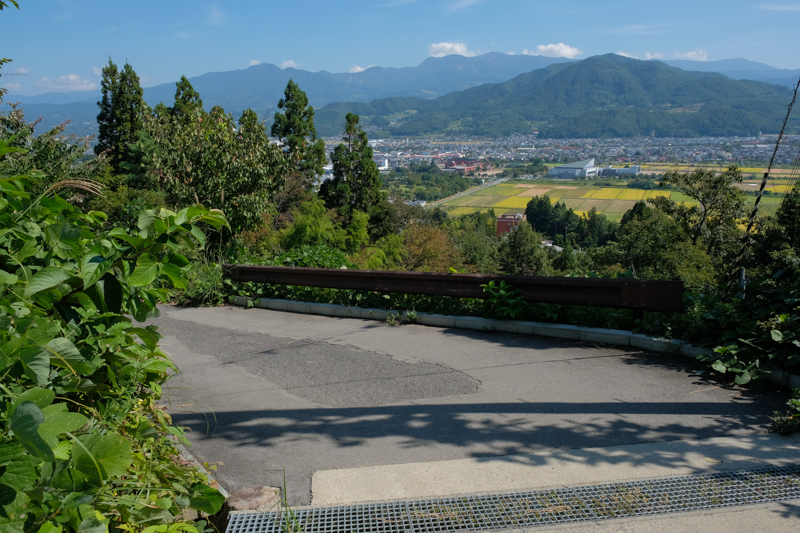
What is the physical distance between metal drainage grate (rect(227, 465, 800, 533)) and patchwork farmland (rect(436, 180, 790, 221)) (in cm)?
7804

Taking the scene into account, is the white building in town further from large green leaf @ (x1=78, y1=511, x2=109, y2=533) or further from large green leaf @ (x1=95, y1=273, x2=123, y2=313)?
large green leaf @ (x1=78, y1=511, x2=109, y2=533)

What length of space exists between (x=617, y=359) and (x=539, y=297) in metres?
1.43

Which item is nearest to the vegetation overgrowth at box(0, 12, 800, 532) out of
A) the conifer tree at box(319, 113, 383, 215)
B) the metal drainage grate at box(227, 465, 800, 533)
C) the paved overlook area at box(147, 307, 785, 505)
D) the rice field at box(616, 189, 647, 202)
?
the paved overlook area at box(147, 307, 785, 505)

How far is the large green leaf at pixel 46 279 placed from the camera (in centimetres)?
236

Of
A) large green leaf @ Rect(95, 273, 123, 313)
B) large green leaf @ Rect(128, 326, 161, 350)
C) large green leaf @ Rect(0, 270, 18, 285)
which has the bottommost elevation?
large green leaf @ Rect(128, 326, 161, 350)

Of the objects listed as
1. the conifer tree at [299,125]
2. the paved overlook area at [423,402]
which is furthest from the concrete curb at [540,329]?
the conifer tree at [299,125]

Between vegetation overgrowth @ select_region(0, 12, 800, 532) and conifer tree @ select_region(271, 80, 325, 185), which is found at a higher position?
conifer tree @ select_region(271, 80, 325, 185)

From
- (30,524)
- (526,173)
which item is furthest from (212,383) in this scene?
(526,173)

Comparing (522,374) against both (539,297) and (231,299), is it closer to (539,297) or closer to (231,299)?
(539,297)

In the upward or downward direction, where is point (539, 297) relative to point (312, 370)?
upward

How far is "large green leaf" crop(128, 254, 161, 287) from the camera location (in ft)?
8.43

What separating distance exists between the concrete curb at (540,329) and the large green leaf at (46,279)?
5638 mm

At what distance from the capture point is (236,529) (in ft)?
10.6

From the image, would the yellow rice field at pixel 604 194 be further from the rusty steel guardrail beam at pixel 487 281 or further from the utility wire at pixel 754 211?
the rusty steel guardrail beam at pixel 487 281
